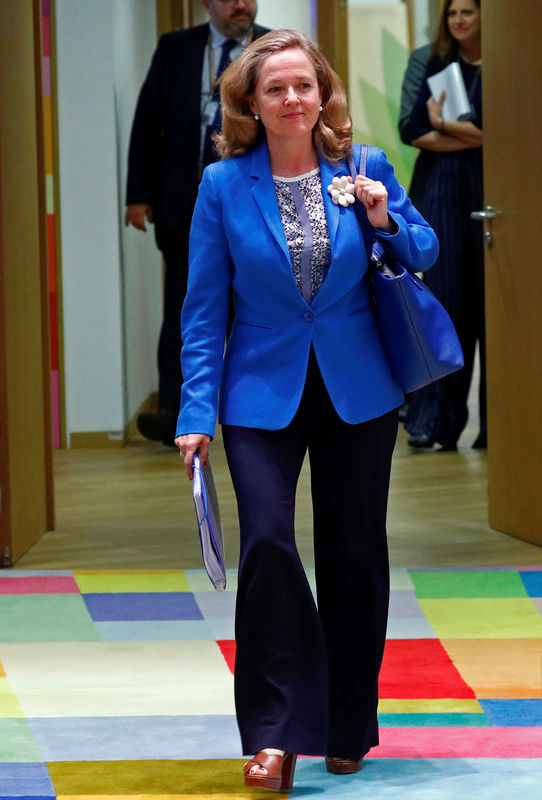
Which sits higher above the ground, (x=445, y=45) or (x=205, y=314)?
(x=445, y=45)

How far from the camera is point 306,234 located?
105 inches

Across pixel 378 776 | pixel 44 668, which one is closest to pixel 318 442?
pixel 378 776

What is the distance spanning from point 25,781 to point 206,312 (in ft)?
3.02

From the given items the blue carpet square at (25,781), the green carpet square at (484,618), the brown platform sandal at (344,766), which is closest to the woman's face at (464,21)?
the green carpet square at (484,618)

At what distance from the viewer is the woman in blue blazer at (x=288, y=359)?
104 inches

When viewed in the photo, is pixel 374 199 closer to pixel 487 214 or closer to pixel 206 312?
pixel 206 312

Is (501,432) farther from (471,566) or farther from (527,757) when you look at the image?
A: (527,757)

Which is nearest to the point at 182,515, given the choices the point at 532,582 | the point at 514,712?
the point at 532,582

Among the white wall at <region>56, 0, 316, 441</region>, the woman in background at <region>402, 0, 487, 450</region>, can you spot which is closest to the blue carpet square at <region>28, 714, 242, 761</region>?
the woman in background at <region>402, 0, 487, 450</region>

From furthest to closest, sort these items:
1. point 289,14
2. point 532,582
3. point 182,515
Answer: point 289,14 → point 182,515 → point 532,582

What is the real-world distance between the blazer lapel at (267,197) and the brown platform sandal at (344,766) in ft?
3.03

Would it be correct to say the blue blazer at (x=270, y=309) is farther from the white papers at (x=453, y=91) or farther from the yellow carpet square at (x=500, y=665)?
the white papers at (x=453, y=91)

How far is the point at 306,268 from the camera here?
267cm

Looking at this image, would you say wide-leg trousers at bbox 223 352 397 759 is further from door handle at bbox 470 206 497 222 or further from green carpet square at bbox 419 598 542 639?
door handle at bbox 470 206 497 222
